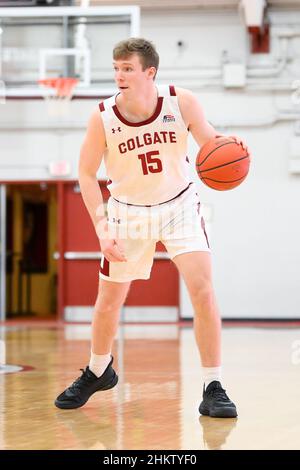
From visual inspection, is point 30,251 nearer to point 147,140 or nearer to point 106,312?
point 106,312

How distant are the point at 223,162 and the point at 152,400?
5.43 ft

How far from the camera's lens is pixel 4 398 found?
5.44m

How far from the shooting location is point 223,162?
4508 mm

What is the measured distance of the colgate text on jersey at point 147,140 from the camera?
466cm

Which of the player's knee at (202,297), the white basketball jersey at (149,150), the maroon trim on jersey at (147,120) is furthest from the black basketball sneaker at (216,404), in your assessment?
the maroon trim on jersey at (147,120)

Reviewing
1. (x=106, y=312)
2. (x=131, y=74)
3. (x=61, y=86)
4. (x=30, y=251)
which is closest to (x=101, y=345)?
(x=106, y=312)

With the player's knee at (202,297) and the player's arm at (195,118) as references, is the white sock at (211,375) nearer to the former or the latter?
the player's knee at (202,297)

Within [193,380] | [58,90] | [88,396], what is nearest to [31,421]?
[88,396]

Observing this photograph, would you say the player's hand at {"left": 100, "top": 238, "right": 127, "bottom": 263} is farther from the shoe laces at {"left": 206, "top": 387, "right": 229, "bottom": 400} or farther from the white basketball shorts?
the shoe laces at {"left": 206, "top": 387, "right": 229, "bottom": 400}

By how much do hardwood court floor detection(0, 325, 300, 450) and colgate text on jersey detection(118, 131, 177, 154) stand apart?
1407 mm

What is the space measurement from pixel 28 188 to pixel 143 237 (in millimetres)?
14405

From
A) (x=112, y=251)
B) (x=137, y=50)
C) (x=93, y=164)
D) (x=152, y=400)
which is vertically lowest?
(x=152, y=400)

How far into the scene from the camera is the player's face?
14.9ft

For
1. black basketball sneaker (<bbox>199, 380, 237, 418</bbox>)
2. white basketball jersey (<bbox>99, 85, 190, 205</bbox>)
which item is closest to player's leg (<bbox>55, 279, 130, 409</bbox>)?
white basketball jersey (<bbox>99, 85, 190, 205</bbox>)
